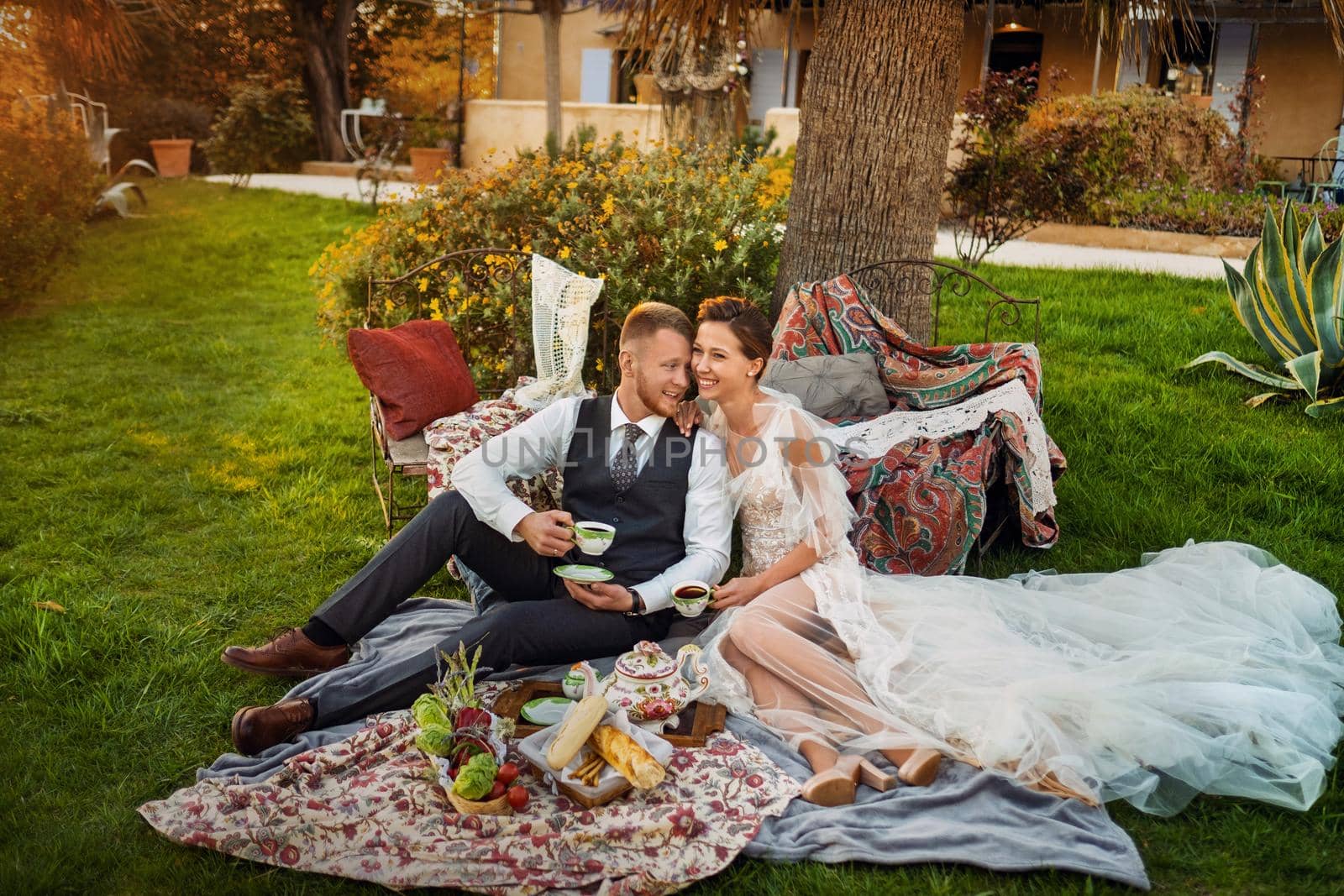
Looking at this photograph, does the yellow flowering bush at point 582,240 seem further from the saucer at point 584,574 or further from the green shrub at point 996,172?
the green shrub at point 996,172

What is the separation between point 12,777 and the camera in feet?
10.7

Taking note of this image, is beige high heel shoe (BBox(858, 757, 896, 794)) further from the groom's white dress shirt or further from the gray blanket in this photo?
the groom's white dress shirt

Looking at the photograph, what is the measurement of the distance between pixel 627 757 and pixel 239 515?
3207 mm

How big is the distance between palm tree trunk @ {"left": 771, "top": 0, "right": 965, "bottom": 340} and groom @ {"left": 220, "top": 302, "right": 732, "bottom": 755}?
82.5 inches

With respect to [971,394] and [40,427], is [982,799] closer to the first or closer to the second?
[971,394]

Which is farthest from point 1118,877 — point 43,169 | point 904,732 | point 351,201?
point 351,201

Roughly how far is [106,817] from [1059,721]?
2717 mm

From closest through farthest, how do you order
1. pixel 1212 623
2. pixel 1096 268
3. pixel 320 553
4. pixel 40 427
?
pixel 1212 623, pixel 320 553, pixel 40 427, pixel 1096 268

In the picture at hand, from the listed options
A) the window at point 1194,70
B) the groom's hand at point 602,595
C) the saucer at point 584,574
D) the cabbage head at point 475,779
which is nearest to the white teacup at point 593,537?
the saucer at point 584,574

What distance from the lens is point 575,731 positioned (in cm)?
307

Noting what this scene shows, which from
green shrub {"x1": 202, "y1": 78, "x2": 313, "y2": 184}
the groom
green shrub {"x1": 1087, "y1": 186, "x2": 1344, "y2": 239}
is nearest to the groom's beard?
the groom

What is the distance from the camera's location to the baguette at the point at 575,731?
9.99ft

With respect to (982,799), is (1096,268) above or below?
above

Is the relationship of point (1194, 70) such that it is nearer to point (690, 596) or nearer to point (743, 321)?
point (743, 321)
